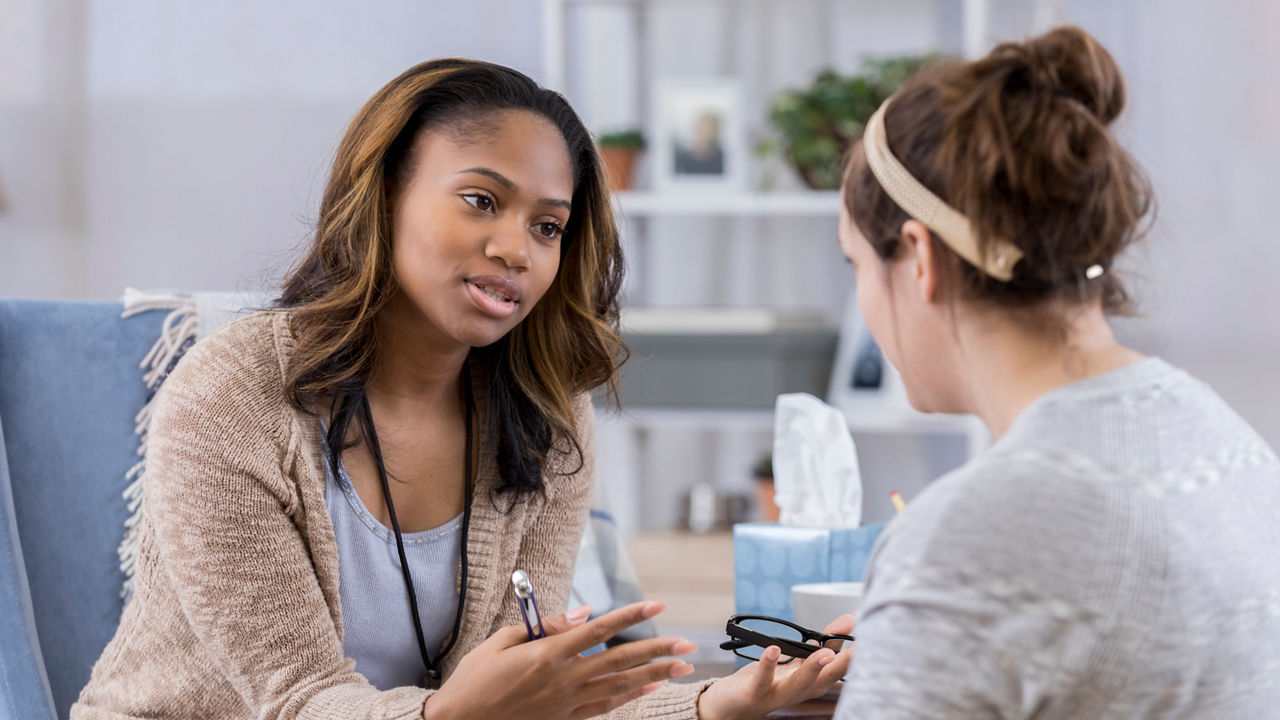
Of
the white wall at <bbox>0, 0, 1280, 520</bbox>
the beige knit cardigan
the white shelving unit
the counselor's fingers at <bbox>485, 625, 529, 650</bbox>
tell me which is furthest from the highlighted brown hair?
the white wall at <bbox>0, 0, 1280, 520</bbox>

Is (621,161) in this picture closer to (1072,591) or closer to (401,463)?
(401,463)

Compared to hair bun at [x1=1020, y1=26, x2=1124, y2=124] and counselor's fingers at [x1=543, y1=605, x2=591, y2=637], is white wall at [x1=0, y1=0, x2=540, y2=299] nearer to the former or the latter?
counselor's fingers at [x1=543, y1=605, x2=591, y2=637]

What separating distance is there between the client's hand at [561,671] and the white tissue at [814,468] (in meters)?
0.33

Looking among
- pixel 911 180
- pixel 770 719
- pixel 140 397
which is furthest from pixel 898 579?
pixel 140 397

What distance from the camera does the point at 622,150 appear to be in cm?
257

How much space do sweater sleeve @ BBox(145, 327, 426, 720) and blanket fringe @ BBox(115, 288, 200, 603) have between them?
263 millimetres

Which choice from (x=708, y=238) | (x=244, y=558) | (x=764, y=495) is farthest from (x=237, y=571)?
(x=708, y=238)

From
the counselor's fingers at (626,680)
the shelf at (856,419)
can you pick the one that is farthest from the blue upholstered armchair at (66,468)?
the shelf at (856,419)

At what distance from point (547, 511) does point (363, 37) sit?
1.94 m

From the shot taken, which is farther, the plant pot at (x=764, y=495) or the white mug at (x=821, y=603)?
the plant pot at (x=764, y=495)

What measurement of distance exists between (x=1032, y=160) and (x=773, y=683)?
495 mm

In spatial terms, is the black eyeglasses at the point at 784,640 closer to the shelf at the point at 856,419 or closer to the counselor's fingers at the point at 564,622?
the counselor's fingers at the point at 564,622

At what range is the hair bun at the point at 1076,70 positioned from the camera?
0.71 meters

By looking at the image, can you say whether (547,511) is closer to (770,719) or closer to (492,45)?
(770,719)
